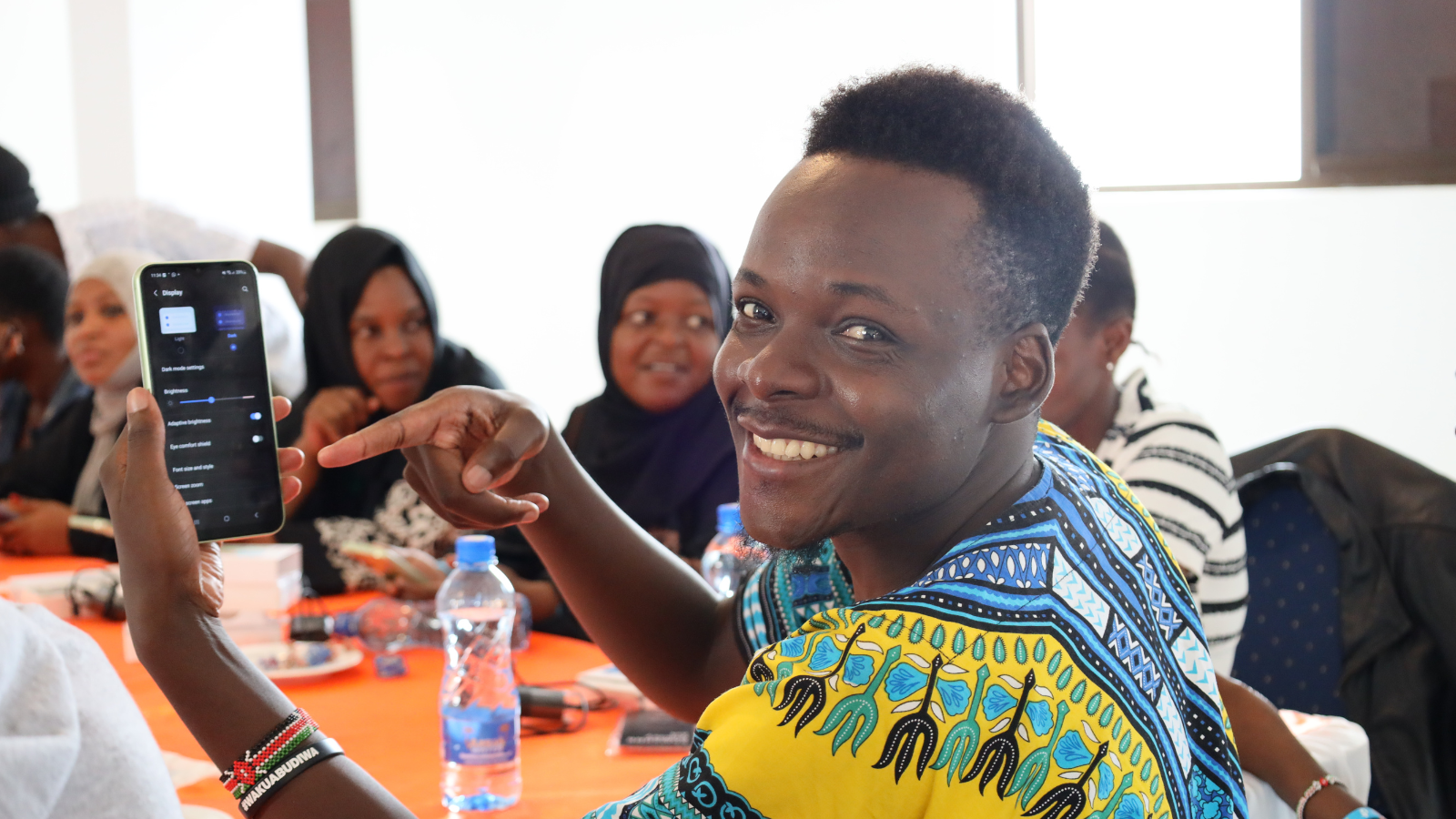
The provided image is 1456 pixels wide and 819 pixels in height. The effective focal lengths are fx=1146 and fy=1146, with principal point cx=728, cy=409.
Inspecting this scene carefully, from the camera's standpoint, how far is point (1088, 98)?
132 inches

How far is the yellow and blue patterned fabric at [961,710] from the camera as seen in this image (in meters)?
0.67

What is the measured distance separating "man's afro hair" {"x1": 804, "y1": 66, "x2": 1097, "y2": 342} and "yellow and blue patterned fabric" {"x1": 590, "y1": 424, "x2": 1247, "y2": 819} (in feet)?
0.51

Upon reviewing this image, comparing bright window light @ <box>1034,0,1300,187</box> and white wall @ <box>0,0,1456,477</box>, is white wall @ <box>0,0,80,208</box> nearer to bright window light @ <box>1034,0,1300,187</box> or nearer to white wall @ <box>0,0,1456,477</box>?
white wall @ <box>0,0,1456,477</box>

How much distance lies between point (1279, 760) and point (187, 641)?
1.11 metres

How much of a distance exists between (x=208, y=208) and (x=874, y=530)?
5463 millimetres

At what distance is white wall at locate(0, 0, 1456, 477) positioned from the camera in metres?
3.04

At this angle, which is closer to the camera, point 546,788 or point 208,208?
point 546,788

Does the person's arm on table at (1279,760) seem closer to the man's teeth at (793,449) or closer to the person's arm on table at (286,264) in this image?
the man's teeth at (793,449)

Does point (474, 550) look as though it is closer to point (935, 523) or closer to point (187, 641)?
point (187, 641)

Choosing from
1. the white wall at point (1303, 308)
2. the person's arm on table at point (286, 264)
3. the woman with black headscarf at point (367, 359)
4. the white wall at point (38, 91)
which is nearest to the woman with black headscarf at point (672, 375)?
the woman with black headscarf at point (367, 359)

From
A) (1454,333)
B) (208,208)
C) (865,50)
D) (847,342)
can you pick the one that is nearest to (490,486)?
(847,342)

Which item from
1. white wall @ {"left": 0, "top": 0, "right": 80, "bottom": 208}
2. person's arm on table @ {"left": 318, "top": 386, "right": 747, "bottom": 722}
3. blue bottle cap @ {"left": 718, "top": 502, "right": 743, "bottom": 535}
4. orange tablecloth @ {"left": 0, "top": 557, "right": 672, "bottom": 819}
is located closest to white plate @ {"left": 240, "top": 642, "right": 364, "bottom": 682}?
orange tablecloth @ {"left": 0, "top": 557, "right": 672, "bottom": 819}

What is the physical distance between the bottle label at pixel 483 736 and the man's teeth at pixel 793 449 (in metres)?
0.61

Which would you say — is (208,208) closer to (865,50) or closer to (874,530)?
(865,50)
